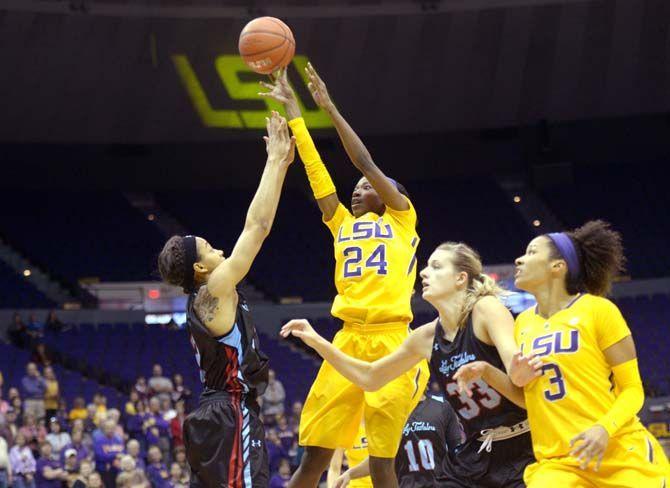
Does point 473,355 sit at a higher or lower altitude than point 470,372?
higher

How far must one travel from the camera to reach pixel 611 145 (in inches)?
1021

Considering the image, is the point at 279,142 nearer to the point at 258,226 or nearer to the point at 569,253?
the point at 258,226

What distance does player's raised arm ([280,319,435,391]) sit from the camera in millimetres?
5438

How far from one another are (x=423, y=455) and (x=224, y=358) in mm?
2245

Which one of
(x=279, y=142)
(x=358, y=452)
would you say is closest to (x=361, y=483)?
(x=358, y=452)

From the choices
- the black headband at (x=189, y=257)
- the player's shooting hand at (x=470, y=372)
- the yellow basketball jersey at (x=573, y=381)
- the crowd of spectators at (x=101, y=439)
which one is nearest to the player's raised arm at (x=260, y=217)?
the black headband at (x=189, y=257)

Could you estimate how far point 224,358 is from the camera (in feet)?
18.0

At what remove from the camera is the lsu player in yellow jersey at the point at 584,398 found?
4.48m

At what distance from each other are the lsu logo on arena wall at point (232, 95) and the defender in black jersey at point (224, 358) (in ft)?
52.8

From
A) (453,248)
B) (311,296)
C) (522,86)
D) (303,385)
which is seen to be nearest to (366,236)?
(453,248)

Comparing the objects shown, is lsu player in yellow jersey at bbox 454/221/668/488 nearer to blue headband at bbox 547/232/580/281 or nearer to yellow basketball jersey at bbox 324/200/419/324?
blue headband at bbox 547/232/580/281

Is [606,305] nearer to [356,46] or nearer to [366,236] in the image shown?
[366,236]

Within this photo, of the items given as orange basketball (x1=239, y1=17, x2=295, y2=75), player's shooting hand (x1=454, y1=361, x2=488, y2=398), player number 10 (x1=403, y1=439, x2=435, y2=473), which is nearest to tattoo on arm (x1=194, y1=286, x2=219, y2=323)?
player's shooting hand (x1=454, y1=361, x2=488, y2=398)

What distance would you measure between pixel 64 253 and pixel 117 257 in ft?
4.15
